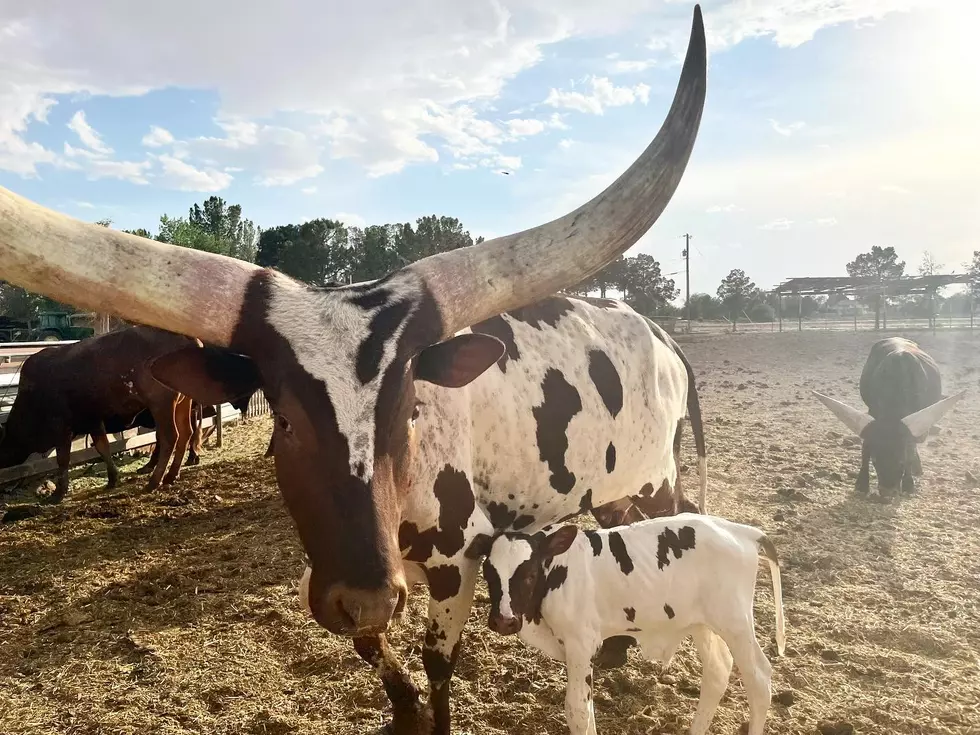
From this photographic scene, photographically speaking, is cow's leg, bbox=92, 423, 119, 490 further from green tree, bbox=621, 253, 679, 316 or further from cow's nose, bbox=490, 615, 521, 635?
green tree, bbox=621, 253, 679, 316

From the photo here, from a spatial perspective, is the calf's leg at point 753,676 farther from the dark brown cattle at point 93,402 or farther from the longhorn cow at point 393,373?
the dark brown cattle at point 93,402

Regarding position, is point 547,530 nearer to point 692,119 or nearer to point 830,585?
point 692,119

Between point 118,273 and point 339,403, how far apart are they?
35.4 inches

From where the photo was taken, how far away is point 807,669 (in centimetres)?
389

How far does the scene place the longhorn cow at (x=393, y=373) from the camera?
208cm

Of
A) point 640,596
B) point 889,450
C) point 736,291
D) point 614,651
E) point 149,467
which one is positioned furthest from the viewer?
point 736,291

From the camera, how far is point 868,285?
37.7 meters

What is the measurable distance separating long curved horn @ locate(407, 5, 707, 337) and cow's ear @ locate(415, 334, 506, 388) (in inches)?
3.0

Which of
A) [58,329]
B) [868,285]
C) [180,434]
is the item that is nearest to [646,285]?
[868,285]

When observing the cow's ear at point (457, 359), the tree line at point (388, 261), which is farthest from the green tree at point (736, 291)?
the cow's ear at point (457, 359)

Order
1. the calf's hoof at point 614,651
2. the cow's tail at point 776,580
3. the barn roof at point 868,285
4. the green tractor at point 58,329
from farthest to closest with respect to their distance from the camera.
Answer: the barn roof at point 868,285 < the green tractor at point 58,329 < the calf's hoof at point 614,651 < the cow's tail at point 776,580

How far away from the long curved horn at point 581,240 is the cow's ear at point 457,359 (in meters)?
0.08

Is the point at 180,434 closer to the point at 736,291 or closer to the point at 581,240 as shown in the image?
the point at 581,240

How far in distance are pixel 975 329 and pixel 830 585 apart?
111 feet
